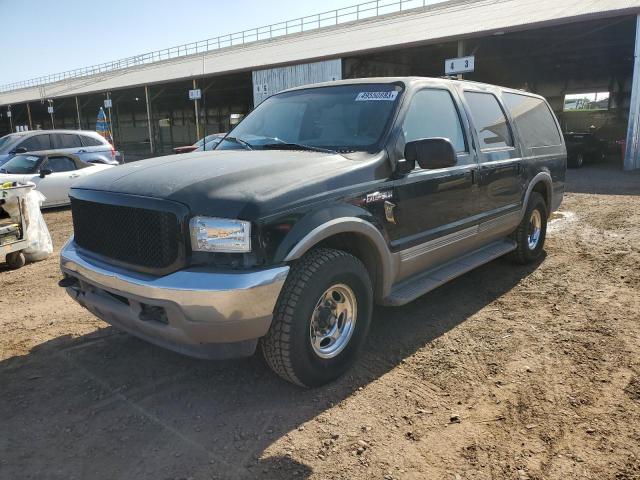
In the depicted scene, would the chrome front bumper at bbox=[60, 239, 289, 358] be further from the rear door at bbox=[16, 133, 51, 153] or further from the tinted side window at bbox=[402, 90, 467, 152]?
the rear door at bbox=[16, 133, 51, 153]

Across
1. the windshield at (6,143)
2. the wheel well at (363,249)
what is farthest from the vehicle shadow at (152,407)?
the windshield at (6,143)

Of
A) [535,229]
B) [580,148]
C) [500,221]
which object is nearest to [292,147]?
[500,221]

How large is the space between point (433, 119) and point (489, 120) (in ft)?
3.56

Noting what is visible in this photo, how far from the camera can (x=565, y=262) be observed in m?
6.02

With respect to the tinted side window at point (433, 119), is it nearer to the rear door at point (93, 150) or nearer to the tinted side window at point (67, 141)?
the rear door at point (93, 150)

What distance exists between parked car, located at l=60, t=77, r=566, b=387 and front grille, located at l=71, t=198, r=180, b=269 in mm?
10

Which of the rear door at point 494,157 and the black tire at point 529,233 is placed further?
the black tire at point 529,233

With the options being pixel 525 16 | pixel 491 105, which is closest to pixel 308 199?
pixel 491 105

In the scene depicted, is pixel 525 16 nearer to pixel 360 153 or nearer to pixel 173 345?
pixel 360 153

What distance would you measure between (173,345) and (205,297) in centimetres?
50

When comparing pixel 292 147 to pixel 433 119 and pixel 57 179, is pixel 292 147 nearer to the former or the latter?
pixel 433 119

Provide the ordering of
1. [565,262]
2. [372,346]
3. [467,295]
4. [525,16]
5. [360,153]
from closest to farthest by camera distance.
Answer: [360,153], [372,346], [467,295], [565,262], [525,16]

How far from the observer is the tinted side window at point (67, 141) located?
1271 centimetres

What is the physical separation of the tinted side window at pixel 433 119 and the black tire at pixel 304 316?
4.04 ft
